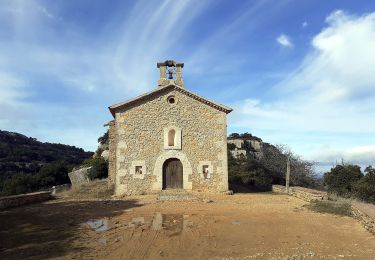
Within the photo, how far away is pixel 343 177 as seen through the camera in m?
28.3

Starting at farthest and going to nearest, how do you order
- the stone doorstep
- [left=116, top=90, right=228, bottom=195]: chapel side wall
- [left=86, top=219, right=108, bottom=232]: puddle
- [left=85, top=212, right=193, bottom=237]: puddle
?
[left=116, top=90, right=228, bottom=195]: chapel side wall
the stone doorstep
[left=86, top=219, right=108, bottom=232]: puddle
[left=85, top=212, right=193, bottom=237]: puddle

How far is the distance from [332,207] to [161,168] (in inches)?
368

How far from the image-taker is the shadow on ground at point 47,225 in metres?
9.36

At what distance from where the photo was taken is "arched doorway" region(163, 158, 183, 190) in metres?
21.7

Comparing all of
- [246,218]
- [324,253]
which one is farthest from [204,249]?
[246,218]

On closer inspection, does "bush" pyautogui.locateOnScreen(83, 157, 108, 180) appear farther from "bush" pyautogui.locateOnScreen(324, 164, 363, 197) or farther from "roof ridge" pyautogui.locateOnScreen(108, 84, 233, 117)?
"bush" pyautogui.locateOnScreen(324, 164, 363, 197)

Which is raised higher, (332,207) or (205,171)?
(205,171)

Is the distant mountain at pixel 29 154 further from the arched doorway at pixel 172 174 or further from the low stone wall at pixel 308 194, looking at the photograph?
the low stone wall at pixel 308 194

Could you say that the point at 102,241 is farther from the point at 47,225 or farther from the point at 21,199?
the point at 21,199

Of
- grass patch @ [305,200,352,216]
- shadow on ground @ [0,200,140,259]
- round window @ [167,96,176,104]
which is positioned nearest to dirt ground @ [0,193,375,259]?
shadow on ground @ [0,200,140,259]

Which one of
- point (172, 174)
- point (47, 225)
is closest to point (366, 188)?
point (172, 174)

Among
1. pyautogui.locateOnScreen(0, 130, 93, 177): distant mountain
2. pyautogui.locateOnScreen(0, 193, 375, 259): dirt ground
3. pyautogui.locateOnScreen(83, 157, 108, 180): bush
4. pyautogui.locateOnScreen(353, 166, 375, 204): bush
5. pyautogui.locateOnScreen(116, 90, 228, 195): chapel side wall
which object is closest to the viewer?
pyautogui.locateOnScreen(0, 193, 375, 259): dirt ground

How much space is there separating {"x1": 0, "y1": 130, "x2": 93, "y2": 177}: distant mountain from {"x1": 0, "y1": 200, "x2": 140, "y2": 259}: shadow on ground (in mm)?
43454

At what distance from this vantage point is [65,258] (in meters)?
8.59
